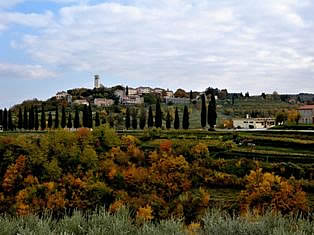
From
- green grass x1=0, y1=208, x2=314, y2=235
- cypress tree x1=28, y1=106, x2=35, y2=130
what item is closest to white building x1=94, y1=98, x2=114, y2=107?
cypress tree x1=28, y1=106, x2=35, y2=130

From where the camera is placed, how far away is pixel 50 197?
34500 millimetres

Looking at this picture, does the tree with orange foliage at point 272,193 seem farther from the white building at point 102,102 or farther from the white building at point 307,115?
the white building at point 102,102

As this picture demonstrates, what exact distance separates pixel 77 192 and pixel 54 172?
173 inches

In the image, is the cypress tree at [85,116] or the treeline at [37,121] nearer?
the cypress tree at [85,116]

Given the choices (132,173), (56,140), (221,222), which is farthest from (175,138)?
(221,222)

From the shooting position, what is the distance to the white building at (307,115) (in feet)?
211

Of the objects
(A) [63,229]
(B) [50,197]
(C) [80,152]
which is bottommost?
(B) [50,197]

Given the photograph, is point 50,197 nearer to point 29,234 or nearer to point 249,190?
point 249,190

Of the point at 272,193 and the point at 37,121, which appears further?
the point at 37,121

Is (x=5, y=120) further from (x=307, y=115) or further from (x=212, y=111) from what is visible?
(x=307, y=115)

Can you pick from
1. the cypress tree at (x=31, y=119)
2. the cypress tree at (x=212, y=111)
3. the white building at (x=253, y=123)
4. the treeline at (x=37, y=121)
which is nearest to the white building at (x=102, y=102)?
the treeline at (x=37, y=121)

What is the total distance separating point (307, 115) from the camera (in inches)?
2576

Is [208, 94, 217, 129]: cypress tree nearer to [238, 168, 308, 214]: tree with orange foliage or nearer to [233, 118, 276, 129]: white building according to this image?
[233, 118, 276, 129]: white building

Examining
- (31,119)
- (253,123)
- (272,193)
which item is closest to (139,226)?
(272,193)
